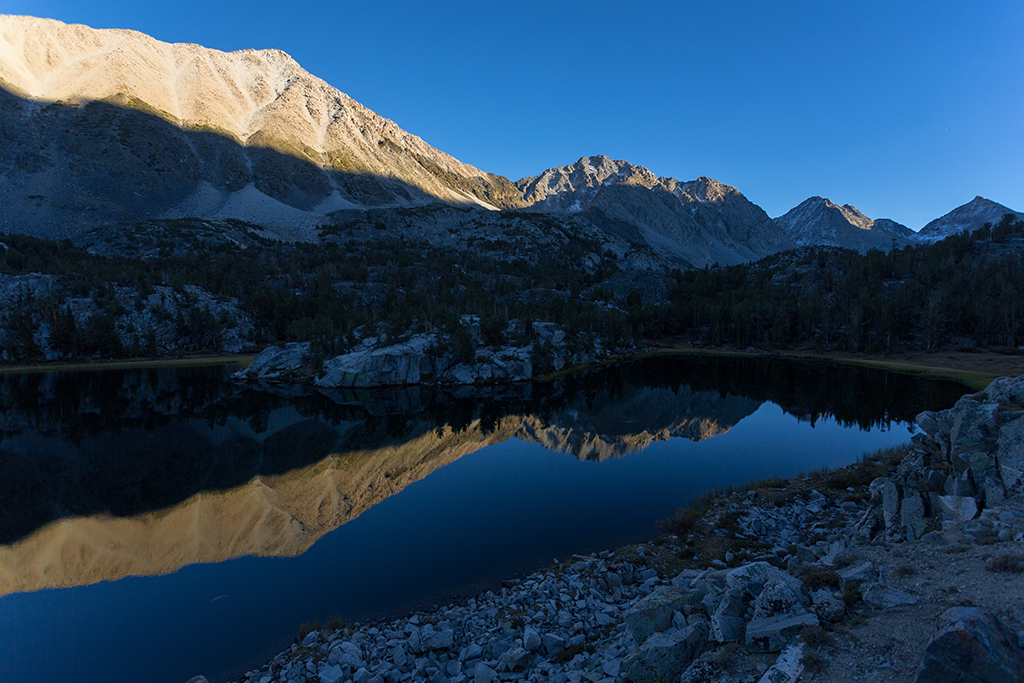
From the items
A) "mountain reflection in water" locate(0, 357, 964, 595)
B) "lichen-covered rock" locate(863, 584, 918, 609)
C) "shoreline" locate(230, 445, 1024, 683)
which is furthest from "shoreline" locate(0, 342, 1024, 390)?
"lichen-covered rock" locate(863, 584, 918, 609)

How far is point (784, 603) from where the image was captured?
9.06 m

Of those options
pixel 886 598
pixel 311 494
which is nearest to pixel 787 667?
pixel 886 598

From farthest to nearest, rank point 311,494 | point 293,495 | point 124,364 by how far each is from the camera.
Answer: point 124,364, point 311,494, point 293,495

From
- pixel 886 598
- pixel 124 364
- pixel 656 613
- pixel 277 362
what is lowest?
pixel 124 364

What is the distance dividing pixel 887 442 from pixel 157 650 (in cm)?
4915

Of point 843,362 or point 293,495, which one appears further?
point 843,362

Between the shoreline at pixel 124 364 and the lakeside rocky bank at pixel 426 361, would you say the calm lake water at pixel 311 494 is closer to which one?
the lakeside rocky bank at pixel 426 361

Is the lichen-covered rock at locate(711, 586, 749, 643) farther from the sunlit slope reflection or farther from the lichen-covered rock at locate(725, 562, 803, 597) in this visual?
the sunlit slope reflection

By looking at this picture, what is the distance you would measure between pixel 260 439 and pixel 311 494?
17.8 meters

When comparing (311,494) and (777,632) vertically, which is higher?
(777,632)

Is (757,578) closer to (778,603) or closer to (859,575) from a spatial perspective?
(778,603)

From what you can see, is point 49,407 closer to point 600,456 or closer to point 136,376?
point 136,376

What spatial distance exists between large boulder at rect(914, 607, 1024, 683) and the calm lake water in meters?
15.0

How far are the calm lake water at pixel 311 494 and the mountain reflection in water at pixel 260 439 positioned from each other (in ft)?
0.72
